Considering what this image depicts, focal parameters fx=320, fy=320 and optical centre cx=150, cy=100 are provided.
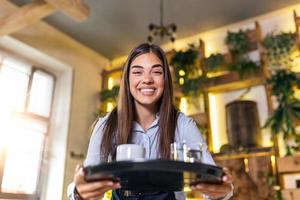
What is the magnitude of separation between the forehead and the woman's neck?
0.17m

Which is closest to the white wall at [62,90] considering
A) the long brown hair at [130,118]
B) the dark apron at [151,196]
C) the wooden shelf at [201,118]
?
the wooden shelf at [201,118]

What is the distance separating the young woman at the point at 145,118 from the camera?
3.68 ft

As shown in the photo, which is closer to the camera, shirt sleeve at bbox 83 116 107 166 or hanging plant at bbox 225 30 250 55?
shirt sleeve at bbox 83 116 107 166

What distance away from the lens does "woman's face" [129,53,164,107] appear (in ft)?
3.88

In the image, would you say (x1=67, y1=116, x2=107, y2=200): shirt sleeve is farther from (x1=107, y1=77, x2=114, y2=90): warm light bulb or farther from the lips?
(x1=107, y1=77, x2=114, y2=90): warm light bulb

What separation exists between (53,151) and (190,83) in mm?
2074

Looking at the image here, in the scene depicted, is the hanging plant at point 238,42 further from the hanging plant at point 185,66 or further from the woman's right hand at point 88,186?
the woman's right hand at point 88,186

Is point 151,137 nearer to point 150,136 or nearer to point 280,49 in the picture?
point 150,136

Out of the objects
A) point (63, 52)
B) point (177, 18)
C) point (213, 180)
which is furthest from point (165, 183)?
point (63, 52)

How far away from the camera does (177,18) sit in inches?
167

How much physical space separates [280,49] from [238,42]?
0.53 meters

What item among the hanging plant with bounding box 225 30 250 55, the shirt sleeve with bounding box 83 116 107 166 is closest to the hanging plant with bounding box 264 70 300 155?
the hanging plant with bounding box 225 30 250 55

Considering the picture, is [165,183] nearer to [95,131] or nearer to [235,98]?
[95,131]

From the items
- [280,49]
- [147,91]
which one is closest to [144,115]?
[147,91]
